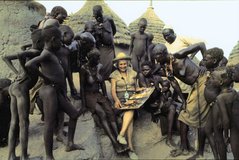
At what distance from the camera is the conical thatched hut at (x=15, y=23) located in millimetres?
10828

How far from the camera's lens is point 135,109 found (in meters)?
7.47

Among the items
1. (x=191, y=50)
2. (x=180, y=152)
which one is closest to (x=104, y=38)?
(x=191, y=50)

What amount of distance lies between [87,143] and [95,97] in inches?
28.2

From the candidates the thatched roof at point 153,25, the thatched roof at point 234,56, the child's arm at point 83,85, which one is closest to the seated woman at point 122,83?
the child's arm at point 83,85

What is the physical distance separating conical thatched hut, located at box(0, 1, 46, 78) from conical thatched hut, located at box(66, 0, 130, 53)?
1983 mm

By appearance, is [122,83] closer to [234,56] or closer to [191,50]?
[191,50]

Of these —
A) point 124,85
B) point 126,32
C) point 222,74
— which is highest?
point 222,74

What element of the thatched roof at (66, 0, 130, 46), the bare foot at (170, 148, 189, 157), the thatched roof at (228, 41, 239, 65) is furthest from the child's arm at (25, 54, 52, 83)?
the thatched roof at (228, 41, 239, 65)

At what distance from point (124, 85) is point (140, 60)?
1.71 m

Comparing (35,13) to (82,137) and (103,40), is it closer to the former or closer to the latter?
(103,40)

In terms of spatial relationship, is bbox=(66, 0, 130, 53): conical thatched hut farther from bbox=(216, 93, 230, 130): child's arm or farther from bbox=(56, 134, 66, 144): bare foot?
bbox=(216, 93, 230, 130): child's arm

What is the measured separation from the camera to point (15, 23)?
36.8 ft

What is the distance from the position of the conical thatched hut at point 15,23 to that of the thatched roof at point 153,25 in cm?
402

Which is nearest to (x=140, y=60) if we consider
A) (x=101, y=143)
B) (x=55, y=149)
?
(x=101, y=143)
